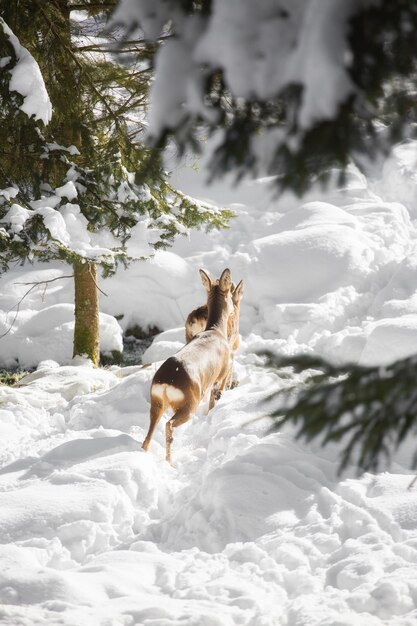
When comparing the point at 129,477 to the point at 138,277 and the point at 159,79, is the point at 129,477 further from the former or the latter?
the point at 138,277

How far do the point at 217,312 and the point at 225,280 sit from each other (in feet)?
1.26

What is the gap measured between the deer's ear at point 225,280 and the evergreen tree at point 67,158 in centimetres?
153

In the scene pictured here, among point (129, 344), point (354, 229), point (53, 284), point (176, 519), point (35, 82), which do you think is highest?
point (354, 229)

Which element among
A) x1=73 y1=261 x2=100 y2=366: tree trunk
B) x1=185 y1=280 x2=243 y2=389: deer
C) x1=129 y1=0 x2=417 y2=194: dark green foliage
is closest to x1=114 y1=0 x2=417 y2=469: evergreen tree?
x1=129 y1=0 x2=417 y2=194: dark green foliage

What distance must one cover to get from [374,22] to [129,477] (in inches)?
157

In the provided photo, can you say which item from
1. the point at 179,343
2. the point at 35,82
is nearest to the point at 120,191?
the point at 35,82

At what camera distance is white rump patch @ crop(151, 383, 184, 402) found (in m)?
5.02

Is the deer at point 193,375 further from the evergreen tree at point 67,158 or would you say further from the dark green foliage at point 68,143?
the evergreen tree at point 67,158

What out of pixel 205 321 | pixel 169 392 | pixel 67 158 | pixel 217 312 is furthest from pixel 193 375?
pixel 67 158

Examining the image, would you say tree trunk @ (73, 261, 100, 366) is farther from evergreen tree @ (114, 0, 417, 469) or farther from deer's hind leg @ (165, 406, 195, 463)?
evergreen tree @ (114, 0, 417, 469)

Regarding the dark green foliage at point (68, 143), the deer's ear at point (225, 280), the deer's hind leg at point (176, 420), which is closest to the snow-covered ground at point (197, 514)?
the deer's hind leg at point (176, 420)

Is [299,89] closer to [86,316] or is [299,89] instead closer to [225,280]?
[225,280]

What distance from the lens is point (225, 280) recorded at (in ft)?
21.6

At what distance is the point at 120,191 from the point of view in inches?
304
